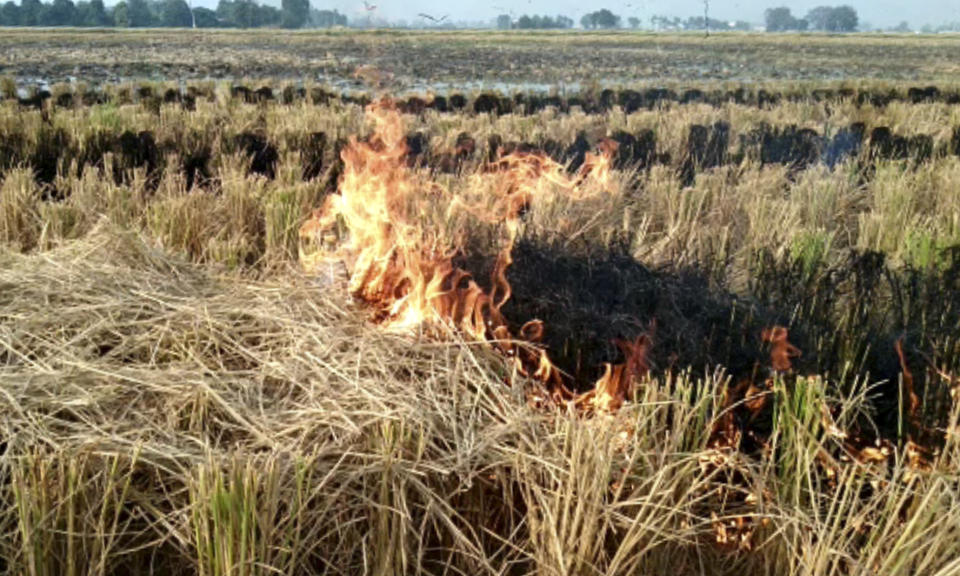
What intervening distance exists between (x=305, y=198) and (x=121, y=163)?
8.45ft

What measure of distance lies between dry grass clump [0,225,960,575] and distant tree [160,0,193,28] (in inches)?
2245

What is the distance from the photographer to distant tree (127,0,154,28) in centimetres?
6598

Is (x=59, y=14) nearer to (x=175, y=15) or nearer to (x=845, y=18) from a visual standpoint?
(x=175, y=15)

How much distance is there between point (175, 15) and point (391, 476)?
6578 cm

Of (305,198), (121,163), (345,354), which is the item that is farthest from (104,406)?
(121,163)

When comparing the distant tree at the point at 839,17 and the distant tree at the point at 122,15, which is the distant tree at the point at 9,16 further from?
the distant tree at the point at 839,17

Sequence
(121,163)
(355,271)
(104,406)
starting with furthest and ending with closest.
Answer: (121,163) < (355,271) < (104,406)

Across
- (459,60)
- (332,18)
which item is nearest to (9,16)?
(459,60)

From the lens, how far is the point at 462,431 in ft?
8.84

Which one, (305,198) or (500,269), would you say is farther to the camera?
(305,198)

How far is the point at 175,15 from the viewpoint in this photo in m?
61.4

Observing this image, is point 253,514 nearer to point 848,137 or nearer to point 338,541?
point 338,541

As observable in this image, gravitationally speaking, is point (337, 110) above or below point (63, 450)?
above

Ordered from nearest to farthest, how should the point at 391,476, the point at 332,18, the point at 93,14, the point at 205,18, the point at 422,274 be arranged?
1. the point at 391,476
2. the point at 422,274
3. the point at 332,18
4. the point at 205,18
5. the point at 93,14
